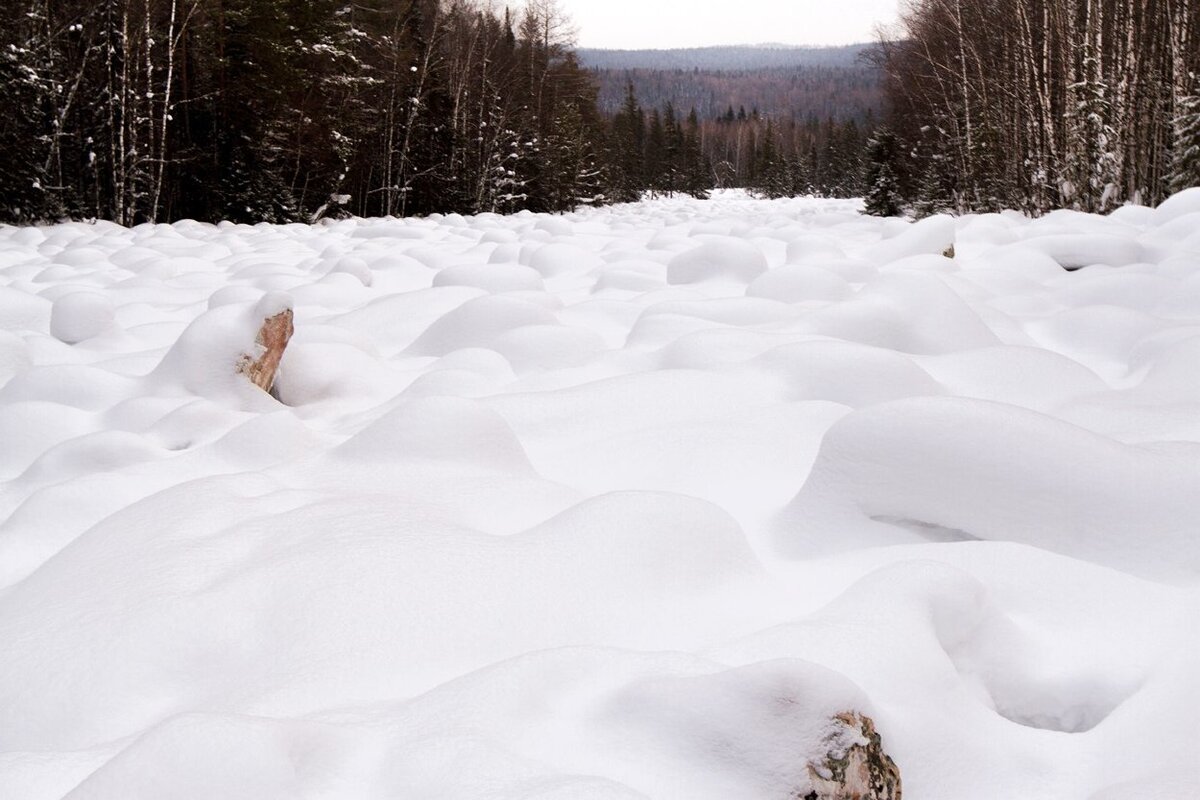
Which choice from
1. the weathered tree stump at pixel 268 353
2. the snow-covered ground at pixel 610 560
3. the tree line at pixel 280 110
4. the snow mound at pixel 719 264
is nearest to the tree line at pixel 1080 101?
the snow mound at pixel 719 264

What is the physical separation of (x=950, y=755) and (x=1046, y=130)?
11611 mm

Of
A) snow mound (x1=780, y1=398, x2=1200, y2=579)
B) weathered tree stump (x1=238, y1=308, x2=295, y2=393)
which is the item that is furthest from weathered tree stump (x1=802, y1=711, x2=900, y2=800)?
weathered tree stump (x1=238, y1=308, x2=295, y2=393)

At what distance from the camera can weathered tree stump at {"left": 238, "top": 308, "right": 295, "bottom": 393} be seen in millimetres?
2934

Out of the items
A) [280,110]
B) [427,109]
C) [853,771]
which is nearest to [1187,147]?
[853,771]

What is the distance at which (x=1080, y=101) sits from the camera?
33.8 ft

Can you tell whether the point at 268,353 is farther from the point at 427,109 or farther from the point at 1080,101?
the point at 427,109

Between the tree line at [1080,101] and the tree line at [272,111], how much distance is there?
10902mm

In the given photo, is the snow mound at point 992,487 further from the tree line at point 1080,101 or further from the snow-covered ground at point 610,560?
the tree line at point 1080,101

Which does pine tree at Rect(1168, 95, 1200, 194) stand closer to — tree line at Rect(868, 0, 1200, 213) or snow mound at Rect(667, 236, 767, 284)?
tree line at Rect(868, 0, 1200, 213)

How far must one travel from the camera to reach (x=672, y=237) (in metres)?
7.09

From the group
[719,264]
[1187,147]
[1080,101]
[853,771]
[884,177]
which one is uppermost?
[1080,101]

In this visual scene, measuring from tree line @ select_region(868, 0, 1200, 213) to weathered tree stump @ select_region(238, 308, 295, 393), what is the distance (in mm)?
8885

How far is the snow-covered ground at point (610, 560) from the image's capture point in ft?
3.65

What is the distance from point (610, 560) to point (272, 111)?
16444 millimetres
